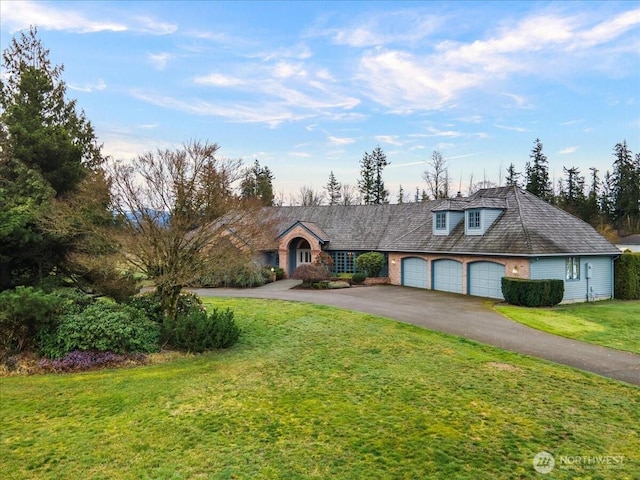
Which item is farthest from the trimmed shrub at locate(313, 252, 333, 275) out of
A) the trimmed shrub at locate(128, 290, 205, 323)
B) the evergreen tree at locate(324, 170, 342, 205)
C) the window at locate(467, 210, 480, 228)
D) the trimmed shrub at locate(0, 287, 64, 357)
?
the evergreen tree at locate(324, 170, 342, 205)

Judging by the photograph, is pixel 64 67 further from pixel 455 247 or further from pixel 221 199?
pixel 455 247

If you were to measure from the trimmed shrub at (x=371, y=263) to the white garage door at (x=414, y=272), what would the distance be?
1954 mm

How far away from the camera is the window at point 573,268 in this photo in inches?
828

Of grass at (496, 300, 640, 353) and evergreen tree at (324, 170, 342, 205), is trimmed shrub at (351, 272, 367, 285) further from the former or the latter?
evergreen tree at (324, 170, 342, 205)

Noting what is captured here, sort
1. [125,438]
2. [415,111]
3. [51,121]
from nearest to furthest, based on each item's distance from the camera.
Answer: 1. [125,438]
2. [51,121]
3. [415,111]

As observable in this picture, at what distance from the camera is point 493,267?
71.4 feet

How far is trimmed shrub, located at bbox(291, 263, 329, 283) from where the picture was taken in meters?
27.2

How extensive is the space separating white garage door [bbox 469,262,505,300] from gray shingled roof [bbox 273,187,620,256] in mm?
907

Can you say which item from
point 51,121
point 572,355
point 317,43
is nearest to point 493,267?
point 572,355

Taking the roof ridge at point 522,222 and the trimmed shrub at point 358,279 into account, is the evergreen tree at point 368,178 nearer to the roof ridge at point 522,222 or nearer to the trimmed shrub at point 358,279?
the trimmed shrub at point 358,279

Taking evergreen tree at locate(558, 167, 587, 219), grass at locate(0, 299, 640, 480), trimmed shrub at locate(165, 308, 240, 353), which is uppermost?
evergreen tree at locate(558, 167, 587, 219)

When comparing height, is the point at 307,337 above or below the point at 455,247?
below

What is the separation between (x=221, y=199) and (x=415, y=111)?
18.2 m

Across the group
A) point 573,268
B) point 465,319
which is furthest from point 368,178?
point 465,319
